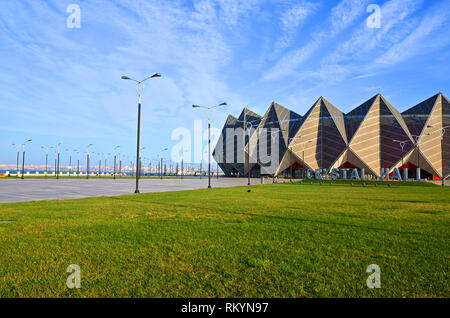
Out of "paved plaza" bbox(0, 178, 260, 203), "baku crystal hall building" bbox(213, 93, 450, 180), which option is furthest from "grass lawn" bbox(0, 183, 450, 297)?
"baku crystal hall building" bbox(213, 93, 450, 180)

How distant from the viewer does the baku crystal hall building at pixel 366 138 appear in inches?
2943

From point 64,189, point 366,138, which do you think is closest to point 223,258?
point 64,189

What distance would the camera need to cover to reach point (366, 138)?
79.1 metres

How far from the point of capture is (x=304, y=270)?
446 centimetres

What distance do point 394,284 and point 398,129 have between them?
284 feet

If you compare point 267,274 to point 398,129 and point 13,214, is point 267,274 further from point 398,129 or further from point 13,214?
point 398,129

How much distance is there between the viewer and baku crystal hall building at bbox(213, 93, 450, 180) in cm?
7475

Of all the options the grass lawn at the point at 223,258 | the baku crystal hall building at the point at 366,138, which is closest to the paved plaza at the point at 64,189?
the grass lawn at the point at 223,258

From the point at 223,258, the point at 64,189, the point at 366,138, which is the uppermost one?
the point at 366,138

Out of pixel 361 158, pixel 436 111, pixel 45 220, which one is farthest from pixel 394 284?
pixel 436 111

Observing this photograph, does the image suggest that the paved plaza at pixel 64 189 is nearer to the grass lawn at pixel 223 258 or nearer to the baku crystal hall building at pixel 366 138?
the grass lawn at pixel 223 258

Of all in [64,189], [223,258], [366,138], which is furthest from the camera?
[366,138]

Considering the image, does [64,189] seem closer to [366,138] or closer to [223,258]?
[223,258]

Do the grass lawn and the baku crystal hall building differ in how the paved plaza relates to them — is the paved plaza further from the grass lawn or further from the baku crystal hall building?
the baku crystal hall building
